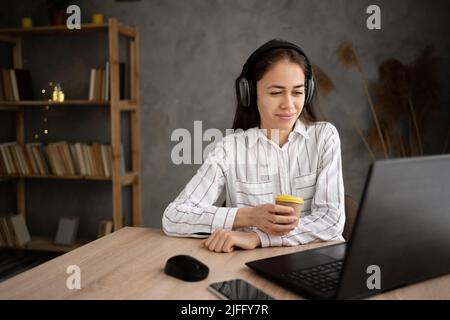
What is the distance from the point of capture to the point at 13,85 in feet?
12.2

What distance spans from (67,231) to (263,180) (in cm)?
246

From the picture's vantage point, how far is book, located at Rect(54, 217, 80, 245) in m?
3.71

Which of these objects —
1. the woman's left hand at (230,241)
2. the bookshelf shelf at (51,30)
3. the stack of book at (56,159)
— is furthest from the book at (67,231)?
the woman's left hand at (230,241)

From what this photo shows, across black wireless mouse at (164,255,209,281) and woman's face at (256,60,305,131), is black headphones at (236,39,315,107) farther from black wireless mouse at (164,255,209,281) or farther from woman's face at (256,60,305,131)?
black wireless mouse at (164,255,209,281)

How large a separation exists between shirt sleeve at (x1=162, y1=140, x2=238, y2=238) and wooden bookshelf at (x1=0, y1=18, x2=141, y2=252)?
188 cm

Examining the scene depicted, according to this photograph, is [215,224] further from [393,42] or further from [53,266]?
[393,42]

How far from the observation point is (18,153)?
3.70 m

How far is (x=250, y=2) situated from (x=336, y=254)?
2.72m

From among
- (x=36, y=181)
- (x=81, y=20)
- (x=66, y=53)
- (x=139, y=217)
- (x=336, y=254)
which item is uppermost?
(x=81, y=20)

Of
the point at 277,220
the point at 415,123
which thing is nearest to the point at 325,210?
the point at 277,220

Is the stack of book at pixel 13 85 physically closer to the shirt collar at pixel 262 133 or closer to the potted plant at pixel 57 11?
the potted plant at pixel 57 11

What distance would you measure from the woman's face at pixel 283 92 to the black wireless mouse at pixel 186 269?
81 centimetres

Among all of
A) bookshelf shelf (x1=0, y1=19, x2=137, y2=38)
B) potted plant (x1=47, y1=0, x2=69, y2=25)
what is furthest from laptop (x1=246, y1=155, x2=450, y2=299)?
potted plant (x1=47, y1=0, x2=69, y2=25)
